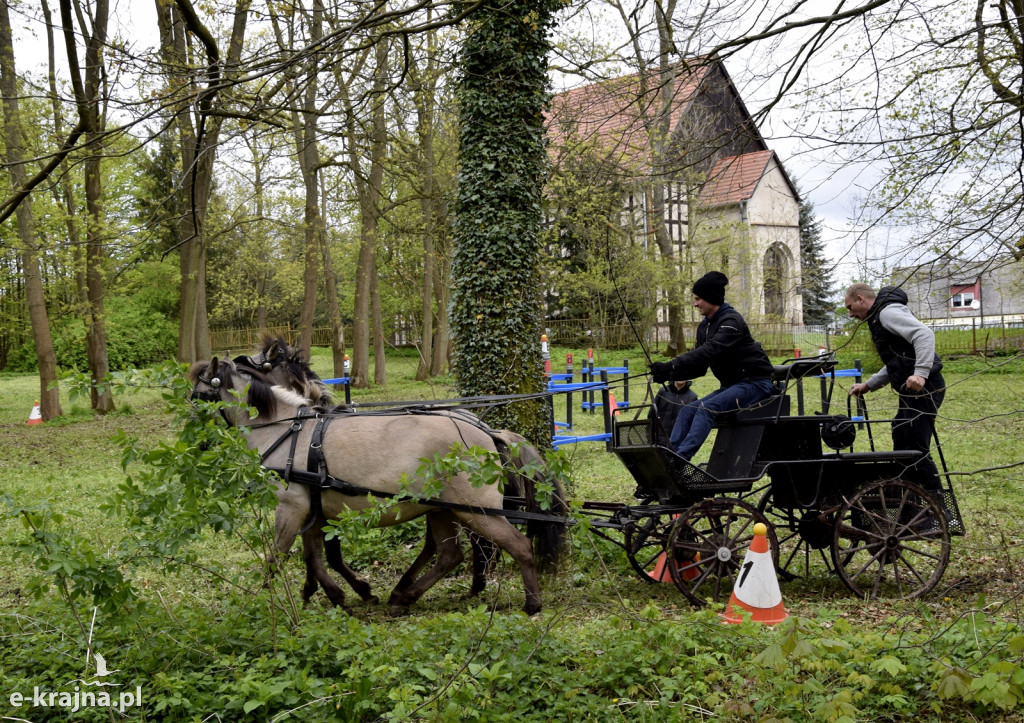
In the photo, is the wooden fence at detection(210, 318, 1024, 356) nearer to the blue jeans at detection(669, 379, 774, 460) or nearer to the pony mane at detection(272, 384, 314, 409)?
the blue jeans at detection(669, 379, 774, 460)

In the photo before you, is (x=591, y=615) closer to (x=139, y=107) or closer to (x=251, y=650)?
(x=251, y=650)

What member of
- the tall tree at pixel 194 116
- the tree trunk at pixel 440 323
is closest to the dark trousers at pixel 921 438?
the tall tree at pixel 194 116

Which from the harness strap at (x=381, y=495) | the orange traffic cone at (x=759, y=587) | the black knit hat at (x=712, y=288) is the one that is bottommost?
the orange traffic cone at (x=759, y=587)

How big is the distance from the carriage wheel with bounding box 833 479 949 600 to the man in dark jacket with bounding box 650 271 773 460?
994mm

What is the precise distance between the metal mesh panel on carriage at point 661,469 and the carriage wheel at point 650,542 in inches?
7.1

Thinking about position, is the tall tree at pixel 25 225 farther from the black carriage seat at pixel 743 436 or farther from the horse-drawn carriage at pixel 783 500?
the black carriage seat at pixel 743 436

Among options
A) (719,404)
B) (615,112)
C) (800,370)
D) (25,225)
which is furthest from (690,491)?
(25,225)

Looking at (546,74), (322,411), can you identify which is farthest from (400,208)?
(322,411)

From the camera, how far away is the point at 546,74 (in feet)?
25.3

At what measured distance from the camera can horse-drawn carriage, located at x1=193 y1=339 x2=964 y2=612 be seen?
221 inches

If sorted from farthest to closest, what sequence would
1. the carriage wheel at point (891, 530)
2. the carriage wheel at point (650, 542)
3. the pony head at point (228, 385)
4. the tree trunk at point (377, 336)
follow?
the tree trunk at point (377, 336) → the pony head at point (228, 385) → the carriage wheel at point (650, 542) → the carriage wheel at point (891, 530)

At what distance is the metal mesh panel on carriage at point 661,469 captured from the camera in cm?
570

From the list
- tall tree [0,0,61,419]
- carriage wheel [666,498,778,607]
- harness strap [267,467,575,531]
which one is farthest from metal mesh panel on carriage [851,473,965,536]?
tall tree [0,0,61,419]

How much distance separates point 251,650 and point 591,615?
2.21 metres
